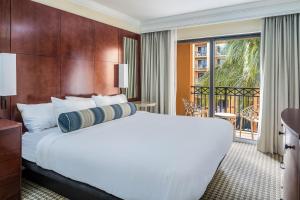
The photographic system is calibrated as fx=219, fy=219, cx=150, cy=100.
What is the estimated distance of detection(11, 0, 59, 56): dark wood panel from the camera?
2.72m

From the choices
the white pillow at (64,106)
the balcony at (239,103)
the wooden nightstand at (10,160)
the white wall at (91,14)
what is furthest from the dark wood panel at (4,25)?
the balcony at (239,103)

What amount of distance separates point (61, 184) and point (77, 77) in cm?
187

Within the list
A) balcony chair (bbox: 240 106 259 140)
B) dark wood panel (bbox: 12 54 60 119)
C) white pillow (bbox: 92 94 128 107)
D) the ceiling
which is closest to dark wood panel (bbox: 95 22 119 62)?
the ceiling

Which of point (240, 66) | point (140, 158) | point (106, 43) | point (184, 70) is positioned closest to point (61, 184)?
point (140, 158)

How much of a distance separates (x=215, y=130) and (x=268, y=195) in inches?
34.6

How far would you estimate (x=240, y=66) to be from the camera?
4.85m

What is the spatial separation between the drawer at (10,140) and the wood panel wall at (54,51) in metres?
0.68

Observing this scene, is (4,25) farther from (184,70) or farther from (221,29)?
(184,70)

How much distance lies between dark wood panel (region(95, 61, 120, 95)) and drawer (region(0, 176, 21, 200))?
203 centimetres

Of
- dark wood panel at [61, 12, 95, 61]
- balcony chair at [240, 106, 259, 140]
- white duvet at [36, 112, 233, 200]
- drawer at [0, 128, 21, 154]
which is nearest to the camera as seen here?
white duvet at [36, 112, 233, 200]

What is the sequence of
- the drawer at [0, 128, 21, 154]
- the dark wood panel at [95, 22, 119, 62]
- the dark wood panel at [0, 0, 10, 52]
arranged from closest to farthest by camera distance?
the drawer at [0, 128, 21, 154]
the dark wood panel at [0, 0, 10, 52]
the dark wood panel at [95, 22, 119, 62]

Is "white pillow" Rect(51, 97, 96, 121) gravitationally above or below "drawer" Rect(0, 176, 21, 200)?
above

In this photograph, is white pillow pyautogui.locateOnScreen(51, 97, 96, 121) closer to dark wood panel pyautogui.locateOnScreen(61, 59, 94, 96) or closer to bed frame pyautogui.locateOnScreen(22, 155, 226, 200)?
dark wood panel pyautogui.locateOnScreen(61, 59, 94, 96)

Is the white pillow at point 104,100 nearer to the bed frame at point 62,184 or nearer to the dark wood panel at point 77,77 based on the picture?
the dark wood panel at point 77,77
